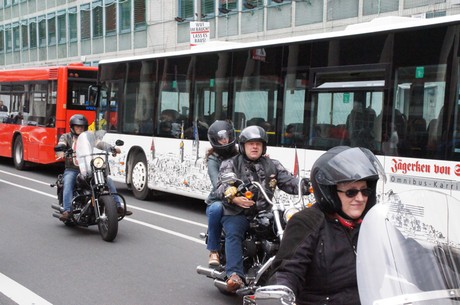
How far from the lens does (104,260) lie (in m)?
7.33

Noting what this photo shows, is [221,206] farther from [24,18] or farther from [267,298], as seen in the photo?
[24,18]

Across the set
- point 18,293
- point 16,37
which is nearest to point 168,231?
point 18,293

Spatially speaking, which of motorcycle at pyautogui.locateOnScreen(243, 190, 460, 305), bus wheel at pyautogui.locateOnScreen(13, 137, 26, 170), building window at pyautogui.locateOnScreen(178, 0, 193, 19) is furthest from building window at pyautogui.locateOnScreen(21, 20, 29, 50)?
motorcycle at pyautogui.locateOnScreen(243, 190, 460, 305)

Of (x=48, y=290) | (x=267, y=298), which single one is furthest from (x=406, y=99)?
(x=267, y=298)

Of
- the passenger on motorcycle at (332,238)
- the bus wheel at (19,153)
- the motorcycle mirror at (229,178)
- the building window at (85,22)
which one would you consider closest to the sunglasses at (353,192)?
the passenger on motorcycle at (332,238)

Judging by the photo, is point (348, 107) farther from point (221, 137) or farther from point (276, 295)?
point (276, 295)

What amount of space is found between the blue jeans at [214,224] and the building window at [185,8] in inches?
951

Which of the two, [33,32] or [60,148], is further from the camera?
[33,32]

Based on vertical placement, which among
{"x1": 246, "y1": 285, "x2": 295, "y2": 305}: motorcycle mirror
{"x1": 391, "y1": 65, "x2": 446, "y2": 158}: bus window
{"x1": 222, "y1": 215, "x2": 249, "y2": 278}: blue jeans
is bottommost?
{"x1": 222, "y1": 215, "x2": 249, "y2": 278}: blue jeans

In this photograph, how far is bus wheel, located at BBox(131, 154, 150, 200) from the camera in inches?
499

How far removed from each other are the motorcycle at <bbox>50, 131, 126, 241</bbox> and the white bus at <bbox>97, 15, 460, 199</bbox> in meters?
2.56

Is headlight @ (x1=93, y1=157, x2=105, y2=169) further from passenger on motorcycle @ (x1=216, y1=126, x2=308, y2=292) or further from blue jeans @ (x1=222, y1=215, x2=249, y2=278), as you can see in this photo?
blue jeans @ (x1=222, y1=215, x2=249, y2=278)

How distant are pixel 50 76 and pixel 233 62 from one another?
831cm

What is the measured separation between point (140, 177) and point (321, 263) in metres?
10.3
